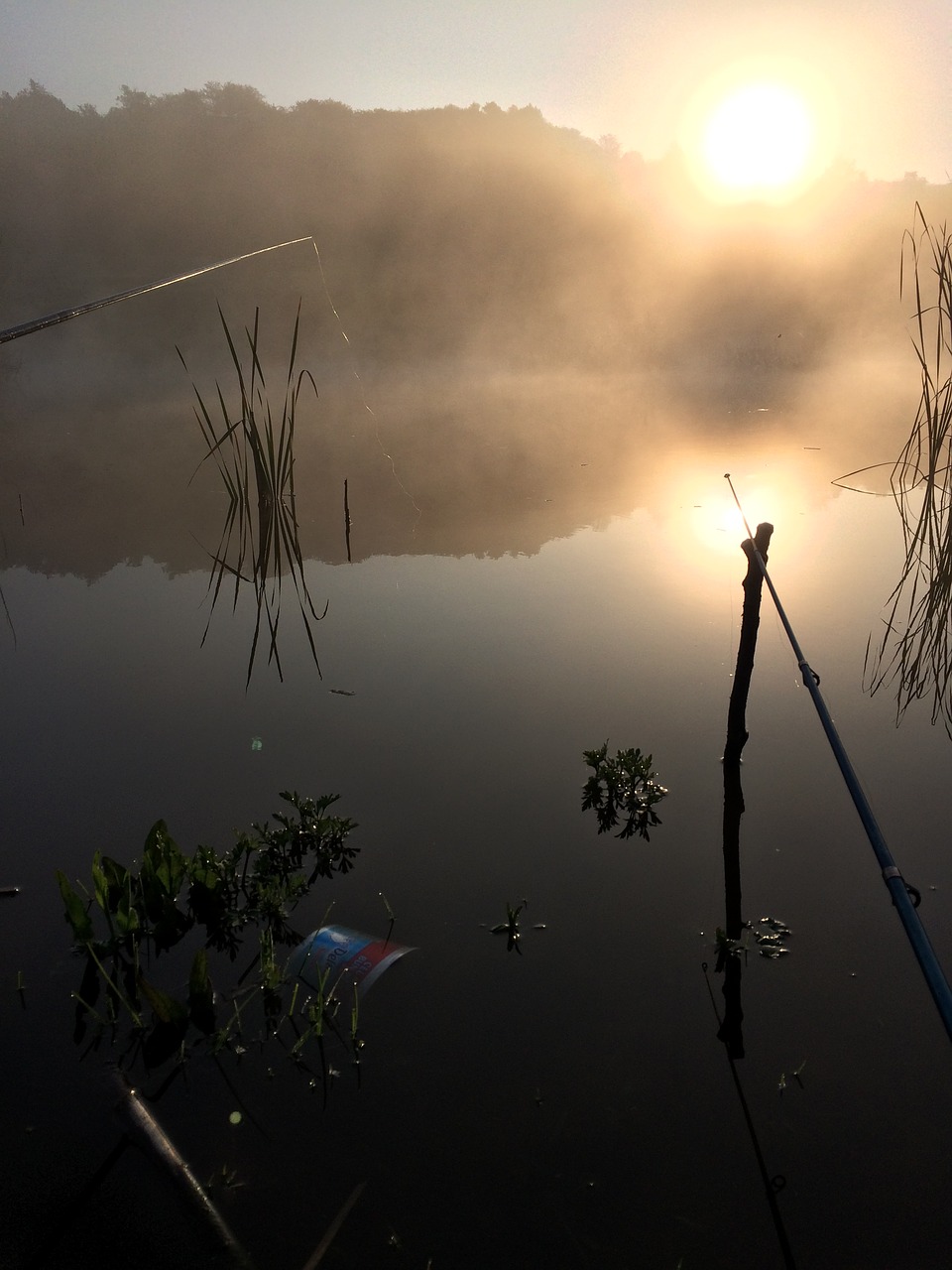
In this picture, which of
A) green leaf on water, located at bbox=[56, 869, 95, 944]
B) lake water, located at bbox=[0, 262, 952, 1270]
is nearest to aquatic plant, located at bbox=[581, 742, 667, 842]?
lake water, located at bbox=[0, 262, 952, 1270]

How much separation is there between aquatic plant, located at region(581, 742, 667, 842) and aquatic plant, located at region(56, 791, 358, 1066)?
3.88 ft

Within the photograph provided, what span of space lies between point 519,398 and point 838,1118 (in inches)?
1280

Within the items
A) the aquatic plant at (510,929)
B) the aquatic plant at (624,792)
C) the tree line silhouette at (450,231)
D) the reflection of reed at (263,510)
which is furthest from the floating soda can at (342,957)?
the tree line silhouette at (450,231)

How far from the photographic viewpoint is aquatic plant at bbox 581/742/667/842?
4.18m

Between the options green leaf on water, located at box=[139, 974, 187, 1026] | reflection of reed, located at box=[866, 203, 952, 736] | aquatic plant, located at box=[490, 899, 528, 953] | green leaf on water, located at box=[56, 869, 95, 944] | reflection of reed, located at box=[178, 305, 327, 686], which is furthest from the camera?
reflection of reed, located at box=[178, 305, 327, 686]

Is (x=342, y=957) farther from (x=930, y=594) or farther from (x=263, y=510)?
(x=930, y=594)

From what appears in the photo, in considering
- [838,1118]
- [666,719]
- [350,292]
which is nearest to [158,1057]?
[838,1118]

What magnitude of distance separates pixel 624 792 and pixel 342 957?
5.50 feet

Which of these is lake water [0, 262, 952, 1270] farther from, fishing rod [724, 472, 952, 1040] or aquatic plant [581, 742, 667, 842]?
fishing rod [724, 472, 952, 1040]

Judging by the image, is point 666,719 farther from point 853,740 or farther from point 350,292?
point 350,292

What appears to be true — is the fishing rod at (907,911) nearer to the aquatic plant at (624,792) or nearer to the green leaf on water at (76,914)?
the aquatic plant at (624,792)

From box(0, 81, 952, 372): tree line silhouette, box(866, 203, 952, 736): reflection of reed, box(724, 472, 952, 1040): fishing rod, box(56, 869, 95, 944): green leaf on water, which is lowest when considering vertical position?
box(56, 869, 95, 944): green leaf on water

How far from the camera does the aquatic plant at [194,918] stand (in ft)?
9.50

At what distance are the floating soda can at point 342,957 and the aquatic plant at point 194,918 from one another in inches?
3.3
